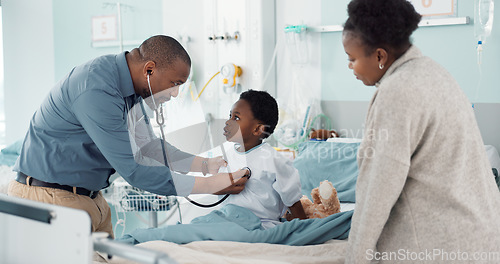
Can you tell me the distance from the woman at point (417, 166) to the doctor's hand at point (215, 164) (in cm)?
72

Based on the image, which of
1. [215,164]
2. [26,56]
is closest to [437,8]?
[215,164]

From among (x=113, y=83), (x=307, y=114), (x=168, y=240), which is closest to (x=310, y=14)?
(x=307, y=114)

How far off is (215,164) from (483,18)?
1980 mm

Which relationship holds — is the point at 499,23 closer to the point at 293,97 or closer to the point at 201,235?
the point at 293,97

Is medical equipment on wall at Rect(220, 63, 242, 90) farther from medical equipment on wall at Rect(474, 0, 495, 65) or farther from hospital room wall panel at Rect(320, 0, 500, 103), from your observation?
medical equipment on wall at Rect(474, 0, 495, 65)

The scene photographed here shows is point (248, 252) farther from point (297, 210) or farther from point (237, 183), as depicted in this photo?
point (297, 210)

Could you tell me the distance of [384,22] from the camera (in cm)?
132

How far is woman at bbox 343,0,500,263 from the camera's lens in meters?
1.25

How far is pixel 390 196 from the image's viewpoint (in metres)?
1.27

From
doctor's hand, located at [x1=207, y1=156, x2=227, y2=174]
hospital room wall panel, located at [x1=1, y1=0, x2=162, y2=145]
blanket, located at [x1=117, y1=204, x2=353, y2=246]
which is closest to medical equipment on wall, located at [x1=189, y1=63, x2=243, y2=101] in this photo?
hospital room wall panel, located at [x1=1, y1=0, x2=162, y2=145]

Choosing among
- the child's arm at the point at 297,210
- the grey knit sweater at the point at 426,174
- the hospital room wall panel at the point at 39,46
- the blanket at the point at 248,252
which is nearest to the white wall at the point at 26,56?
the hospital room wall panel at the point at 39,46

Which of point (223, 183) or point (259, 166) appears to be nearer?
point (223, 183)

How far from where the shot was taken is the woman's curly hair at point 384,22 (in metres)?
1.32

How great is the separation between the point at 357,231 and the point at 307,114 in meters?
2.06
